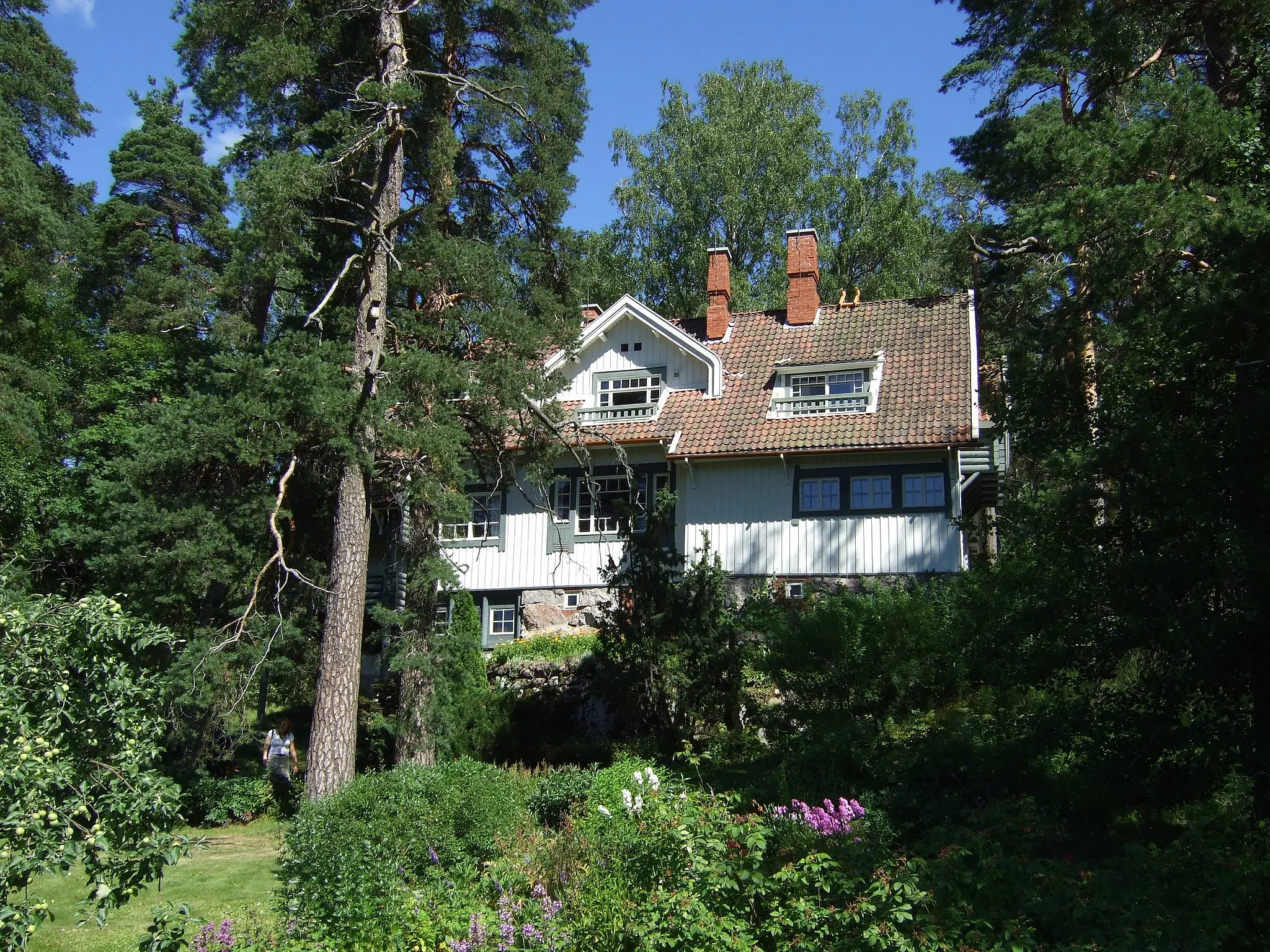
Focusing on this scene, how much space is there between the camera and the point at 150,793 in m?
7.14

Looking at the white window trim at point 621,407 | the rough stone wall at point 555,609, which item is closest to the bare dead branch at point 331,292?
the white window trim at point 621,407

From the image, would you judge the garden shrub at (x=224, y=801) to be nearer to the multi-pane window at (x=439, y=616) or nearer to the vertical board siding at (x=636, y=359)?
the multi-pane window at (x=439, y=616)

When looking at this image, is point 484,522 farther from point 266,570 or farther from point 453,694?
point 266,570

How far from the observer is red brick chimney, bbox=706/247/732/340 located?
2542 centimetres

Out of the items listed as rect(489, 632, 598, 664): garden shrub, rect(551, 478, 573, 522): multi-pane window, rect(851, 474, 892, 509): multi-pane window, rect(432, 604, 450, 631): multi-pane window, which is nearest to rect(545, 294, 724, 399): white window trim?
rect(551, 478, 573, 522): multi-pane window

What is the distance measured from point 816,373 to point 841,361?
0.67 meters

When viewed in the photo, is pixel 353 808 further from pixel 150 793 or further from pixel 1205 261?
pixel 1205 261

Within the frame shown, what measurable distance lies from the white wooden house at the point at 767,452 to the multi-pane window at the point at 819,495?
0.03 meters

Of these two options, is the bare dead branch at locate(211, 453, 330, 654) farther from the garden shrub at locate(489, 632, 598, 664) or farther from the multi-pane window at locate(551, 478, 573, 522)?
the multi-pane window at locate(551, 478, 573, 522)

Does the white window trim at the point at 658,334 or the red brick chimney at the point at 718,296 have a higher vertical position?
the red brick chimney at the point at 718,296

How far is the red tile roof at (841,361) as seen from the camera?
21.3 m

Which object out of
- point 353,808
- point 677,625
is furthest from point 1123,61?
point 353,808

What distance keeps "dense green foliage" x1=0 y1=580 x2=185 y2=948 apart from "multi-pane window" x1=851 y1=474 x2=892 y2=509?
15.7 m

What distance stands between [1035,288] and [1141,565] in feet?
48.0
